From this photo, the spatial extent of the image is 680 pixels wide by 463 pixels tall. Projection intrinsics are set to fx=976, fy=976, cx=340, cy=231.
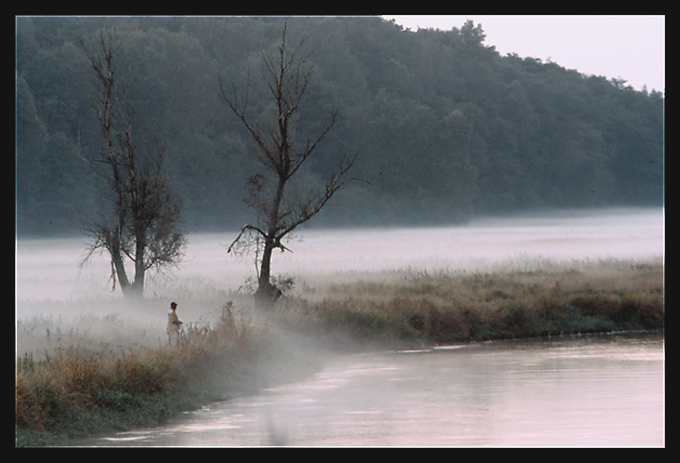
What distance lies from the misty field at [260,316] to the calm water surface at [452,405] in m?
0.79

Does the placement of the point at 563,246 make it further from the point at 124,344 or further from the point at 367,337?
the point at 124,344

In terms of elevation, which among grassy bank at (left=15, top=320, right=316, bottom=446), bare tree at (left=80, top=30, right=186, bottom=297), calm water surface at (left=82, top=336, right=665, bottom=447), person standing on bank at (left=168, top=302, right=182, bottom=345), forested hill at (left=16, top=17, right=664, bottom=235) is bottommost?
calm water surface at (left=82, top=336, right=665, bottom=447)

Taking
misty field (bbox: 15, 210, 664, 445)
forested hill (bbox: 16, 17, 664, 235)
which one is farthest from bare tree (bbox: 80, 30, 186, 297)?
forested hill (bbox: 16, 17, 664, 235)

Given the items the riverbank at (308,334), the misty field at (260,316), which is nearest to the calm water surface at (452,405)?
the riverbank at (308,334)

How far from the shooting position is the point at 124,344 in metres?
21.2

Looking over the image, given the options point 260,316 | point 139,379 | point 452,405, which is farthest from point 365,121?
point 139,379

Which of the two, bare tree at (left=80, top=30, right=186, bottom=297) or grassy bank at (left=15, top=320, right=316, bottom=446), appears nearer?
grassy bank at (left=15, top=320, right=316, bottom=446)

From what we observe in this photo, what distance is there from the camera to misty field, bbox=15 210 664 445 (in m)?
15.8

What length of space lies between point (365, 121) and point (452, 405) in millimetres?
57764

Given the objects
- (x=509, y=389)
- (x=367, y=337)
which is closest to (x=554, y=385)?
(x=509, y=389)

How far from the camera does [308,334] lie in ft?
80.7

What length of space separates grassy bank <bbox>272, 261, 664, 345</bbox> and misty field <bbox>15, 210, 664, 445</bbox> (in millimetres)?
47

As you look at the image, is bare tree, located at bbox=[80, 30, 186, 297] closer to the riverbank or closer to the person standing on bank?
the riverbank

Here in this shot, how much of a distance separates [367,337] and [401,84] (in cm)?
5689
